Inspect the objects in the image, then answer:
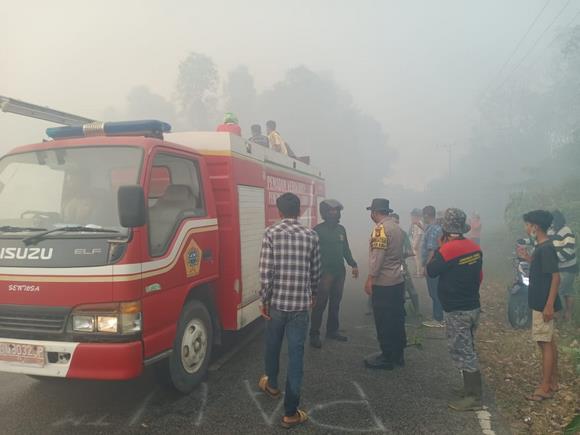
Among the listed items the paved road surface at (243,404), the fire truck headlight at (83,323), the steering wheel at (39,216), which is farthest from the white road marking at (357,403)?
the steering wheel at (39,216)

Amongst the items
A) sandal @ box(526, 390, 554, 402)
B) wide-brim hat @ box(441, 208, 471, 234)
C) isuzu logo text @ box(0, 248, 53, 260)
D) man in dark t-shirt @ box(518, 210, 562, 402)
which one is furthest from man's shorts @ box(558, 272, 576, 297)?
isuzu logo text @ box(0, 248, 53, 260)

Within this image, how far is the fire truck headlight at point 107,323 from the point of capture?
3.38 m

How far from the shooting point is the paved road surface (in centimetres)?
370

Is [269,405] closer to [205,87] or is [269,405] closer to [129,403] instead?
[129,403]

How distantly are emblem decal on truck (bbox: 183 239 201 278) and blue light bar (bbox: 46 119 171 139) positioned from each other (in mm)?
1187

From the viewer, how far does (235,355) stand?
18.0 feet

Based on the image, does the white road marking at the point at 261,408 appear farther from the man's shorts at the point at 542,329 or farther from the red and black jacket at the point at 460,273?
the man's shorts at the point at 542,329

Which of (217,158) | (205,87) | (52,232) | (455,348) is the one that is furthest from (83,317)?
(205,87)

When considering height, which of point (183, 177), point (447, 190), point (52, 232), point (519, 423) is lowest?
point (519, 423)

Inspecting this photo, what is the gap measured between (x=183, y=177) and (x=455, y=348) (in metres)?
3.28

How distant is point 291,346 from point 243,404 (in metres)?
0.86

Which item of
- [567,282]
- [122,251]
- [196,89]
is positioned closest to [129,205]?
[122,251]

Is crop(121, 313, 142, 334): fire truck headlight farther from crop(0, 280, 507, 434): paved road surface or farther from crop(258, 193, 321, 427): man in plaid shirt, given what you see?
crop(258, 193, 321, 427): man in plaid shirt

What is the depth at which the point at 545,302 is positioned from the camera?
4199 millimetres
